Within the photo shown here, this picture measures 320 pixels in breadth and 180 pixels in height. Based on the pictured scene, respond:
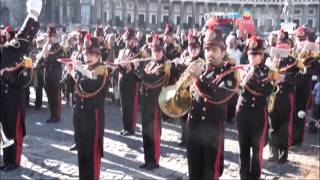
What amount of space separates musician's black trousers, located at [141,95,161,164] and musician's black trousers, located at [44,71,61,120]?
4.10 metres

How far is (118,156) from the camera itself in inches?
348

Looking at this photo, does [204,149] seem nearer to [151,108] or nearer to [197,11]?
[151,108]

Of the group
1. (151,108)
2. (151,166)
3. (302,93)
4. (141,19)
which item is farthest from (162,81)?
(141,19)

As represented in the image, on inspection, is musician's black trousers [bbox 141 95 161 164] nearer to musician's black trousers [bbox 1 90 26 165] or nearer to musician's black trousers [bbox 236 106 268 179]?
musician's black trousers [bbox 236 106 268 179]

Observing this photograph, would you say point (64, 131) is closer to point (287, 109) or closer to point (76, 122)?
point (76, 122)

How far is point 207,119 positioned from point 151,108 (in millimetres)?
2685

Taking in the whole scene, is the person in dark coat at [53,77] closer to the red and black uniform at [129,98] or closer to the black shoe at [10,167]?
the red and black uniform at [129,98]

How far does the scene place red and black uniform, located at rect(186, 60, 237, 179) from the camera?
18.3 ft

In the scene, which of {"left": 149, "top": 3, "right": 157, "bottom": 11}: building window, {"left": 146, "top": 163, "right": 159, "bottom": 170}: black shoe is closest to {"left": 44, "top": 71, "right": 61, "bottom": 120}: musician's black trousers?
{"left": 146, "top": 163, "right": 159, "bottom": 170}: black shoe

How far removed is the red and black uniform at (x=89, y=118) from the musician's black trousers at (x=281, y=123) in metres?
3.42

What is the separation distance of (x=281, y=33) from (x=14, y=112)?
4.90 m

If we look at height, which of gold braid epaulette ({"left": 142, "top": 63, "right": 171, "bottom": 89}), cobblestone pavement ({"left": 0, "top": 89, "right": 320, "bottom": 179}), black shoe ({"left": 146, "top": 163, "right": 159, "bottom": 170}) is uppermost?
gold braid epaulette ({"left": 142, "top": 63, "right": 171, "bottom": 89})

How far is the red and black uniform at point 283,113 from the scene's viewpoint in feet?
27.5

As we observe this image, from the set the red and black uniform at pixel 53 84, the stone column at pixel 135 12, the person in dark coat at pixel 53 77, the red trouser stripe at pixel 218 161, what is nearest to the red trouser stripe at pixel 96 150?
the red trouser stripe at pixel 218 161
